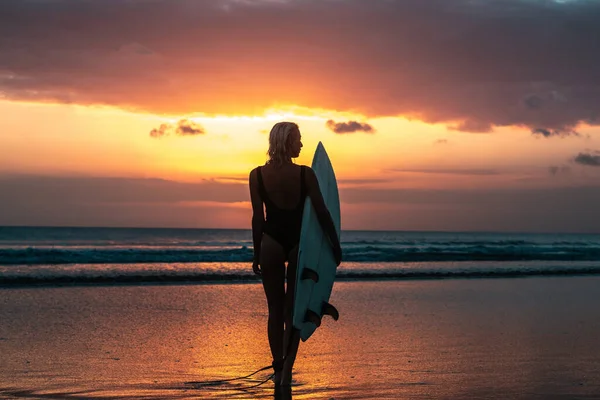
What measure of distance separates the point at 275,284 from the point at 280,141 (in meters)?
0.99

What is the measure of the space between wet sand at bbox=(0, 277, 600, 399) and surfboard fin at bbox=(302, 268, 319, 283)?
2.42 ft

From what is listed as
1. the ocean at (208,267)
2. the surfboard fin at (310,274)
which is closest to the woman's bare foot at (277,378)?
the surfboard fin at (310,274)

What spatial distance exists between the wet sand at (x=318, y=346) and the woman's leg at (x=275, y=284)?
1.08 ft

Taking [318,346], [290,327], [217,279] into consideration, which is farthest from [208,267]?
[290,327]

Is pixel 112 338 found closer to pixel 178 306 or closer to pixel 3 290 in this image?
pixel 178 306

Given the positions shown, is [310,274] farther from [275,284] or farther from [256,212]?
[256,212]

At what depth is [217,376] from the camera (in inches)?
201

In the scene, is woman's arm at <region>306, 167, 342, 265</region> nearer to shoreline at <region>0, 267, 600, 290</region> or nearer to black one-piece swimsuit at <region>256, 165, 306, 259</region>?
black one-piece swimsuit at <region>256, 165, 306, 259</region>

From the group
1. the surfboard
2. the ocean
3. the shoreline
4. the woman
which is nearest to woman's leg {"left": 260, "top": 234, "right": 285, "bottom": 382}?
the woman

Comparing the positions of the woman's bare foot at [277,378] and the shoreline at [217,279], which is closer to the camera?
the woman's bare foot at [277,378]

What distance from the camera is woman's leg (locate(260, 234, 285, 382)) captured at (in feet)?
15.8

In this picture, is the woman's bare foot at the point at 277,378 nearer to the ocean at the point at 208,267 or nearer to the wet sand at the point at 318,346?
the wet sand at the point at 318,346

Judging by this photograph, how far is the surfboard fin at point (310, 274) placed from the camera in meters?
4.79

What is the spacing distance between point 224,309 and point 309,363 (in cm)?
365
